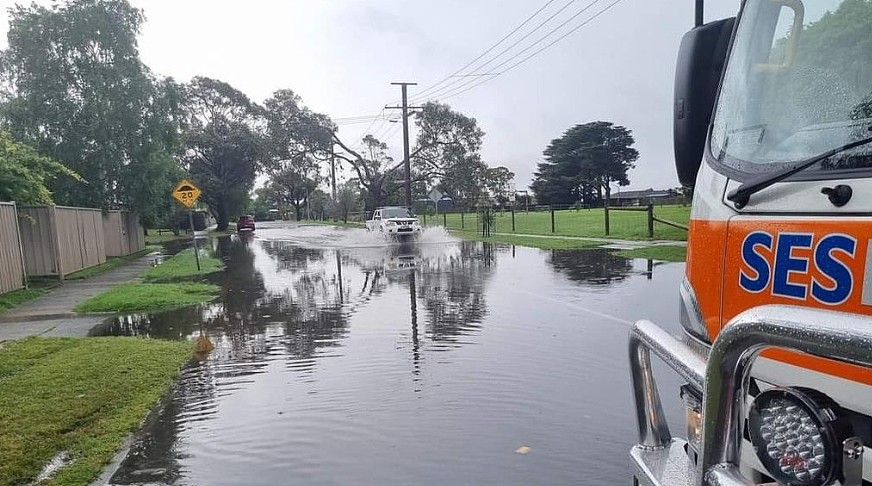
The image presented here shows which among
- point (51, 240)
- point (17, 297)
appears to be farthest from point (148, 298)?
point (51, 240)

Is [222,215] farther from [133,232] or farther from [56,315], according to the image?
[56,315]

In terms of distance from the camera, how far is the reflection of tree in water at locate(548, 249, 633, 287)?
40.5ft

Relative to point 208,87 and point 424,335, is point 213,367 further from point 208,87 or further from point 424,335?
point 208,87

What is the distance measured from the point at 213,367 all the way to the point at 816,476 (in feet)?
20.6

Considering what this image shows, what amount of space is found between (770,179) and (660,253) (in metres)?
15.5

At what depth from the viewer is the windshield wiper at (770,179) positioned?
1.76m

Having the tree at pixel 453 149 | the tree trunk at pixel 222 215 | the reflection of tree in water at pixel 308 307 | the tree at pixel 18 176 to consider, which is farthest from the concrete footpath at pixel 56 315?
the tree trunk at pixel 222 215

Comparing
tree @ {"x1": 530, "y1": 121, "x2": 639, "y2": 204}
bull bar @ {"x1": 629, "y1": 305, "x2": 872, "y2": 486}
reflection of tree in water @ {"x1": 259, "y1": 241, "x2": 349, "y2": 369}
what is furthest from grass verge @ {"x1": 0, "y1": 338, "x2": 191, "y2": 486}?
tree @ {"x1": 530, "y1": 121, "x2": 639, "y2": 204}

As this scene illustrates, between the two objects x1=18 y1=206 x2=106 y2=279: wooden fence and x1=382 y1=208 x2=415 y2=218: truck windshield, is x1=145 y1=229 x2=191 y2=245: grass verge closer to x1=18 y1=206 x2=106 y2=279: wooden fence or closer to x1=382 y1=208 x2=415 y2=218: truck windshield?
x1=382 y1=208 x2=415 y2=218: truck windshield

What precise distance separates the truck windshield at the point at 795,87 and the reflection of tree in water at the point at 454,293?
214 inches

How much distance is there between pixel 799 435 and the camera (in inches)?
56.8

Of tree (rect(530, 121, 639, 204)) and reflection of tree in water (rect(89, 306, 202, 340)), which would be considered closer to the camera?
reflection of tree in water (rect(89, 306, 202, 340))

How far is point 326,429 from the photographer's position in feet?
15.4

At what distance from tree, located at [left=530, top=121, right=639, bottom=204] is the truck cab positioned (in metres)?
74.3
